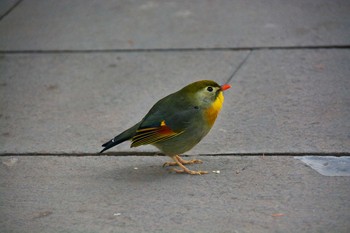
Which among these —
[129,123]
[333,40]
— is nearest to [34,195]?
[129,123]

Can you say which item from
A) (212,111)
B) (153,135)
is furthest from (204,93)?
(153,135)

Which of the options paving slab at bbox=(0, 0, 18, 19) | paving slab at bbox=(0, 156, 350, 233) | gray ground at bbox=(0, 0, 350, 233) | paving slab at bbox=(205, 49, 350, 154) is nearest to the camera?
paving slab at bbox=(0, 156, 350, 233)

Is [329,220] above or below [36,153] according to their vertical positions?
above

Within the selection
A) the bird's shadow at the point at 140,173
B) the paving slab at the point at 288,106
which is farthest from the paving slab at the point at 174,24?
the bird's shadow at the point at 140,173

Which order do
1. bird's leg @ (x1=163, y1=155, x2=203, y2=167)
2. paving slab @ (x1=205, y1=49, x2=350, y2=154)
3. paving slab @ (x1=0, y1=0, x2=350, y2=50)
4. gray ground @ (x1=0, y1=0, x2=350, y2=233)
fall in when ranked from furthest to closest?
1. paving slab @ (x1=0, y1=0, x2=350, y2=50)
2. paving slab @ (x1=205, y1=49, x2=350, y2=154)
3. bird's leg @ (x1=163, y1=155, x2=203, y2=167)
4. gray ground @ (x1=0, y1=0, x2=350, y2=233)

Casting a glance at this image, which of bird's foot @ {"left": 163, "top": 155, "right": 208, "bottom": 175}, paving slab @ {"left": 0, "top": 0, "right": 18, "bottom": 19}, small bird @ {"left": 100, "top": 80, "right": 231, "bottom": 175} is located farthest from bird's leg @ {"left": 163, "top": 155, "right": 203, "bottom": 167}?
paving slab @ {"left": 0, "top": 0, "right": 18, "bottom": 19}

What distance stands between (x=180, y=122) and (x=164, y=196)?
0.62 metres

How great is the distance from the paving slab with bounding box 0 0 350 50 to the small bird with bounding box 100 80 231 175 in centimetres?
259

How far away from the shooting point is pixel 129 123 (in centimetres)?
613

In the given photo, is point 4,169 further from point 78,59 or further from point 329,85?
point 329,85

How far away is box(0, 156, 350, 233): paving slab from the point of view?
436 cm

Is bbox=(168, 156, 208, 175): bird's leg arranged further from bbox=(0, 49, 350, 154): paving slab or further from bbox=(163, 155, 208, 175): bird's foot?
bbox=(0, 49, 350, 154): paving slab

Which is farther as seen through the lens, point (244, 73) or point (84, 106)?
point (244, 73)

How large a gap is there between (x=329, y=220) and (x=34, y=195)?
6.96 ft
